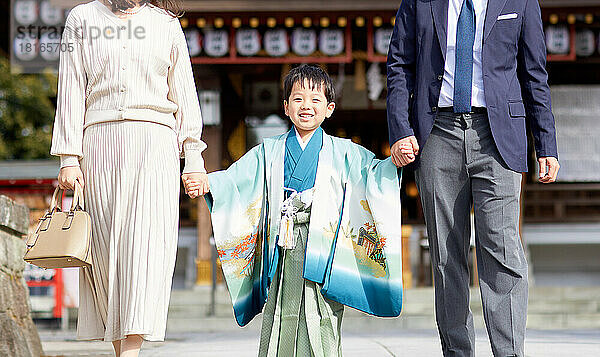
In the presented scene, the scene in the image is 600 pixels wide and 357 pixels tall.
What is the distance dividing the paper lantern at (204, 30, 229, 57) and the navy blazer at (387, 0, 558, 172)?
5.80 m

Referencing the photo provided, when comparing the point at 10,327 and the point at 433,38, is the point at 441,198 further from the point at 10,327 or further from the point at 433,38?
the point at 10,327

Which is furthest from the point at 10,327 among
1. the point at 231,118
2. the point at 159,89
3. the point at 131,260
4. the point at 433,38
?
the point at 231,118

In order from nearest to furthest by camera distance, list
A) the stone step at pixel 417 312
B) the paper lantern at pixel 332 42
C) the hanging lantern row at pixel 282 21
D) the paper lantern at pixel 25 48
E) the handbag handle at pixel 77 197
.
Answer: the handbag handle at pixel 77 197, the stone step at pixel 417 312, the hanging lantern row at pixel 282 21, the paper lantern at pixel 332 42, the paper lantern at pixel 25 48

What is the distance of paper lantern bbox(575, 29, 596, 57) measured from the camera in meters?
9.16

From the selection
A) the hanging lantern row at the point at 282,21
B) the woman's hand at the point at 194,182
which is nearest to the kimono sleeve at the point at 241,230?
the woman's hand at the point at 194,182

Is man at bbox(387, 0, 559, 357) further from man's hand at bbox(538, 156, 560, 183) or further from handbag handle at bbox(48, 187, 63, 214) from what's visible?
handbag handle at bbox(48, 187, 63, 214)

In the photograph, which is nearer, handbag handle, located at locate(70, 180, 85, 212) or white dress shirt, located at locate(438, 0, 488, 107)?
handbag handle, located at locate(70, 180, 85, 212)

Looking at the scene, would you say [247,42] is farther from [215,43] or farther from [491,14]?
[491,14]

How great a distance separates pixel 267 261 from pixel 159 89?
969 mm

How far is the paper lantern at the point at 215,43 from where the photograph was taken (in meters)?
8.96

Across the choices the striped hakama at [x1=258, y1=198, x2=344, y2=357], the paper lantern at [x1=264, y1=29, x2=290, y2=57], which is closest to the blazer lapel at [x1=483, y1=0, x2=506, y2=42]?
the striped hakama at [x1=258, y1=198, x2=344, y2=357]

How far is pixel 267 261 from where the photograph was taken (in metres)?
3.52

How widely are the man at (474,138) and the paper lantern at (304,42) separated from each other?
224 inches

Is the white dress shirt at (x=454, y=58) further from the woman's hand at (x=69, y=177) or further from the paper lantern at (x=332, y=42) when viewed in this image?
the paper lantern at (x=332, y=42)
